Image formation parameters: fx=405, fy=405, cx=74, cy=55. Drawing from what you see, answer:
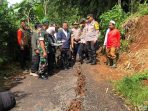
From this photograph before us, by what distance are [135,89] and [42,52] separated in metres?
3.83

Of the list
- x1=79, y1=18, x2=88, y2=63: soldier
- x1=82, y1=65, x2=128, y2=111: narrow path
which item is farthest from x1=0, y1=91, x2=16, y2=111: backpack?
x1=79, y1=18, x2=88, y2=63: soldier

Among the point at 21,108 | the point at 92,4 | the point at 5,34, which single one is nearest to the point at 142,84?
the point at 21,108

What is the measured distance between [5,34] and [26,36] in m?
0.74

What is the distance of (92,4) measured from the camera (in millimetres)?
21328

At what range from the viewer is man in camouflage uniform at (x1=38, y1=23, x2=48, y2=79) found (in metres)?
13.0

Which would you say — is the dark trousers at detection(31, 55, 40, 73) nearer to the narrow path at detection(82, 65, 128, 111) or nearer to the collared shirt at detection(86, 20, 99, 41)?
the narrow path at detection(82, 65, 128, 111)

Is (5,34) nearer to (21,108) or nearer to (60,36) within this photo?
(60,36)

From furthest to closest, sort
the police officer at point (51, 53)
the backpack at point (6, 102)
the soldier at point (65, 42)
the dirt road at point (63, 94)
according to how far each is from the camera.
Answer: the soldier at point (65, 42)
the police officer at point (51, 53)
the dirt road at point (63, 94)
the backpack at point (6, 102)

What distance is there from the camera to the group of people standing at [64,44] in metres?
13.2

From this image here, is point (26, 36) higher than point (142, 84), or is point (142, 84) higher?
point (26, 36)

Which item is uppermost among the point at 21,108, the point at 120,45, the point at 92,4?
the point at 92,4

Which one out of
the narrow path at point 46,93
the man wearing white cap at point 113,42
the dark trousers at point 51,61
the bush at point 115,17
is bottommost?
the narrow path at point 46,93

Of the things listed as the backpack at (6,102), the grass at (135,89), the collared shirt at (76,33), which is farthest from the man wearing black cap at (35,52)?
the backpack at (6,102)

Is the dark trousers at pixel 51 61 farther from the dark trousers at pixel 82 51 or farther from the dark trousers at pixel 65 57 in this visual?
the dark trousers at pixel 82 51
